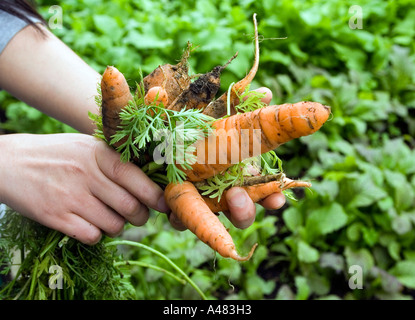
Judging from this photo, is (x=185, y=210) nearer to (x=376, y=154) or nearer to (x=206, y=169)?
(x=206, y=169)

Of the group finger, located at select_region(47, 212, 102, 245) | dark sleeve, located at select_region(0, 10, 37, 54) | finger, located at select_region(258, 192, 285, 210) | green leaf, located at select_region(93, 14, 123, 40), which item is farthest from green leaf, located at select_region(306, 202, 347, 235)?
green leaf, located at select_region(93, 14, 123, 40)

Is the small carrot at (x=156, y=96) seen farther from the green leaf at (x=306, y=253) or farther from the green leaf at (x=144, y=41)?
the green leaf at (x=144, y=41)

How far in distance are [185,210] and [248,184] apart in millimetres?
167

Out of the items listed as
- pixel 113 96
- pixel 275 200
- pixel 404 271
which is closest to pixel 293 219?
pixel 404 271

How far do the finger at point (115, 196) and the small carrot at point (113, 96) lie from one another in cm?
13

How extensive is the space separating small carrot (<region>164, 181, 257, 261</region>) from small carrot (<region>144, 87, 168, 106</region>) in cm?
20

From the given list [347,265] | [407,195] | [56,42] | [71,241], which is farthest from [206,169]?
[407,195]

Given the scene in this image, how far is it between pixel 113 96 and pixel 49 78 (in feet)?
1.70

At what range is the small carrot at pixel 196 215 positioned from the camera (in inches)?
38.4

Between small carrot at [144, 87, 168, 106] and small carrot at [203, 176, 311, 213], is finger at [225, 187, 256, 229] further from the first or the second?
small carrot at [144, 87, 168, 106]

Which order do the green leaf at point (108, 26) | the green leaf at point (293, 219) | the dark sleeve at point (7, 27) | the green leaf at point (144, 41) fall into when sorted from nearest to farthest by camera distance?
the dark sleeve at point (7, 27), the green leaf at point (293, 219), the green leaf at point (144, 41), the green leaf at point (108, 26)

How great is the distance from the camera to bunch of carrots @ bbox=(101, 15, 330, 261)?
917 millimetres

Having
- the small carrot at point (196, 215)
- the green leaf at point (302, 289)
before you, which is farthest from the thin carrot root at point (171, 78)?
the green leaf at point (302, 289)

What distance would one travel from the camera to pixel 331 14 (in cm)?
332
